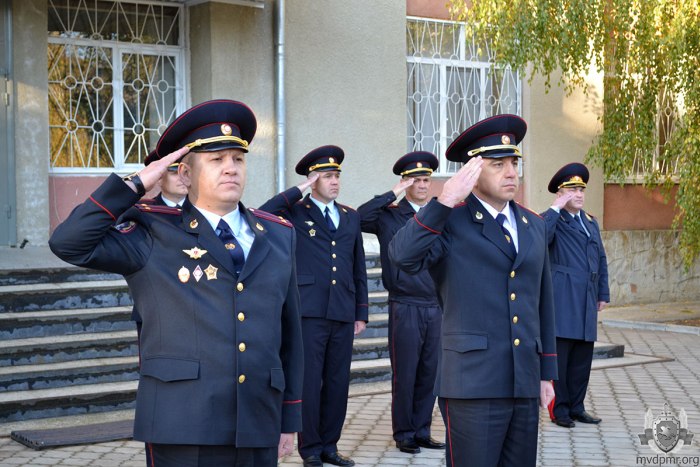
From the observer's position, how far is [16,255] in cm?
1068

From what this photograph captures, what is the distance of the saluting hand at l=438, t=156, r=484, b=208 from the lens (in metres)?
4.50

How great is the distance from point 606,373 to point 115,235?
7987mm

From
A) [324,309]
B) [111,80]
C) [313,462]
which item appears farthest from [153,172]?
[111,80]

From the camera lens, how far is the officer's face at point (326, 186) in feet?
24.6

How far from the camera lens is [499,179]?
15.9 feet

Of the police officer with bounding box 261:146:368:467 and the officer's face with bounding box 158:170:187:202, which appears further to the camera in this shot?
the police officer with bounding box 261:146:368:467

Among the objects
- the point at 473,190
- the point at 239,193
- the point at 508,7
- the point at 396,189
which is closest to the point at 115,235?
the point at 239,193

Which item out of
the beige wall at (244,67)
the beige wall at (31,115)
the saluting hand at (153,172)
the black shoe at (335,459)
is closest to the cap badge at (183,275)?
the saluting hand at (153,172)

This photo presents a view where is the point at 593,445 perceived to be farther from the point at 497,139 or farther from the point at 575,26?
the point at 575,26

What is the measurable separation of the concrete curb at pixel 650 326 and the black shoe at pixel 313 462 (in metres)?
8.17

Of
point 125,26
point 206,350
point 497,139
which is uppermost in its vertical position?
point 125,26

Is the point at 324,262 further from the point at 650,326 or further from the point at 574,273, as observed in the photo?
the point at 650,326

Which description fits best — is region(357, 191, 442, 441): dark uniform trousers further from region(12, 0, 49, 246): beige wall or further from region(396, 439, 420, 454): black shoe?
region(12, 0, 49, 246): beige wall

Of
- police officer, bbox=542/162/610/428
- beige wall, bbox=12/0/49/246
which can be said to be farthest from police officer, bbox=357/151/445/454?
beige wall, bbox=12/0/49/246
